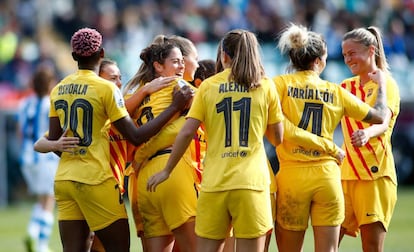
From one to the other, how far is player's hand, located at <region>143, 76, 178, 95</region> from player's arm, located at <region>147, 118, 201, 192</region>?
0.67 m

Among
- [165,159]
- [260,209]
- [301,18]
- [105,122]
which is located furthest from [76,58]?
[301,18]

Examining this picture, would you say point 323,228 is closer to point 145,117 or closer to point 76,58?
point 145,117

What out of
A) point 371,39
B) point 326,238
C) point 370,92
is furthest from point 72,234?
point 371,39

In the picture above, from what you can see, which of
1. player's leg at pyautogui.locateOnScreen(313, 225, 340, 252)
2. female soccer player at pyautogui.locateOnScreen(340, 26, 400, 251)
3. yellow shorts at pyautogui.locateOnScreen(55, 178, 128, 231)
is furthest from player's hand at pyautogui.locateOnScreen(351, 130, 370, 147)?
yellow shorts at pyautogui.locateOnScreen(55, 178, 128, 231)

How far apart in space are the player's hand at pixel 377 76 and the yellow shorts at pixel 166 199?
1850mm

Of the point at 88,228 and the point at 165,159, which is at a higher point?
the point at 165,159

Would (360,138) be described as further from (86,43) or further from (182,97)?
(86,43)

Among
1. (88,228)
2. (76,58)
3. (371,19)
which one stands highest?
(371,19)

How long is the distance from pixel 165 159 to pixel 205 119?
2.37 ft

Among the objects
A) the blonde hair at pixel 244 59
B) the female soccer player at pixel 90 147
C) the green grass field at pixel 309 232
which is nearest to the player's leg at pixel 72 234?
the female soccer player at pixel 90 147

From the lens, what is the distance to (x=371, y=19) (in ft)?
75.2

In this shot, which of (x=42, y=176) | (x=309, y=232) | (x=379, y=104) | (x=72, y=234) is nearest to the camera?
(x=72, y=234)

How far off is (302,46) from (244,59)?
0.78 metres

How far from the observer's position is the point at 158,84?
26.3 feet
